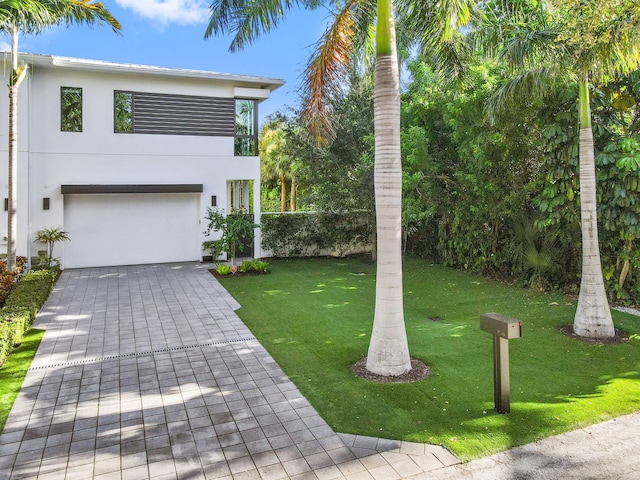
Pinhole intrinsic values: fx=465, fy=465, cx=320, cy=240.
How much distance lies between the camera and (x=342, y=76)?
7.27 meters

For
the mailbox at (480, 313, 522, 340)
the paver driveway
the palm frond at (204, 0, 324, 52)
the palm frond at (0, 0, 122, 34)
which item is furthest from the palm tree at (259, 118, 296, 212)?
the mailbox at (480, 313, 522, 340)

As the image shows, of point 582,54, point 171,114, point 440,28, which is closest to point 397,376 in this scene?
point 440,28

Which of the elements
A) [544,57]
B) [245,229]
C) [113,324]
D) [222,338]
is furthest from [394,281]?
[245,229]

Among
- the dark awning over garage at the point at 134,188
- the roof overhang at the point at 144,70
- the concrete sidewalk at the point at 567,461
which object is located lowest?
the concrete sidewalk at the point at 567,461

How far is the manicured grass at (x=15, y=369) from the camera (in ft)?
17.3

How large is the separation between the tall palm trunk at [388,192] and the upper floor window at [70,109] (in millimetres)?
11116

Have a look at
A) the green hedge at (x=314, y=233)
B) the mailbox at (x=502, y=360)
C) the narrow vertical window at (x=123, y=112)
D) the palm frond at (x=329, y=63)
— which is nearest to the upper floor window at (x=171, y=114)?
the narrow vertical window at (x=123, y=112)

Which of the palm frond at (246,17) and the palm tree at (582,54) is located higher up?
the palm frond at (246,17)

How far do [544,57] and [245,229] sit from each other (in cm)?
875

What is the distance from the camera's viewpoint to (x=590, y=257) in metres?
7.59

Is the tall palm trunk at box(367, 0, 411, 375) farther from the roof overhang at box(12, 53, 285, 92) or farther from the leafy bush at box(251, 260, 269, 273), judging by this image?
the roof overhang at box(12, 53, 285, 92)

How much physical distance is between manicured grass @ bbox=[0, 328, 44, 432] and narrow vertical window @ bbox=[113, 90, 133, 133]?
314 inches

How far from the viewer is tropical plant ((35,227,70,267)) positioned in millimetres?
12858

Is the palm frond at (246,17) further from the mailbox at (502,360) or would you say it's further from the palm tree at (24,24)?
the mailbox at (502,360)
